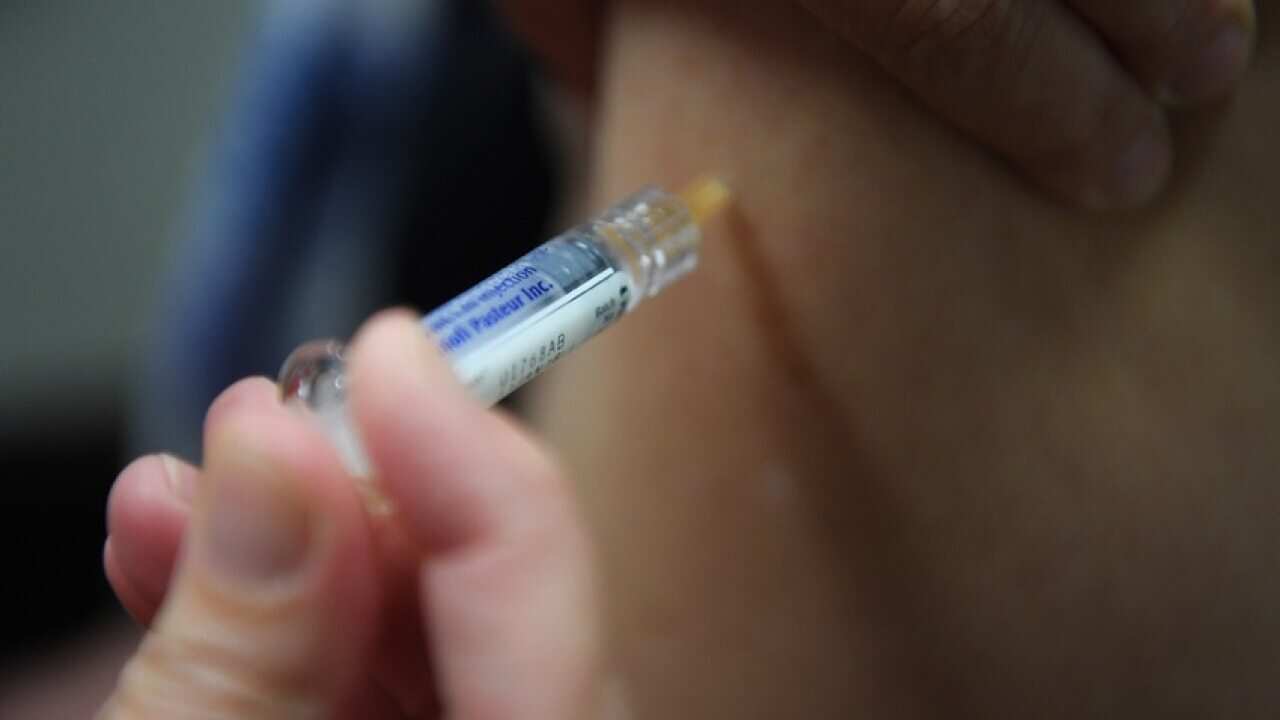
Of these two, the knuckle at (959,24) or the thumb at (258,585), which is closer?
the thumb at (258,585)

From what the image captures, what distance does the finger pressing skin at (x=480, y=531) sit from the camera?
31cm

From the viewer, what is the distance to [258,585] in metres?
0.32

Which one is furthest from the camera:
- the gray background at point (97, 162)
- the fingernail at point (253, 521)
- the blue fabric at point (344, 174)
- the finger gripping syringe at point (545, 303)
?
the gray background at point (97, 162)

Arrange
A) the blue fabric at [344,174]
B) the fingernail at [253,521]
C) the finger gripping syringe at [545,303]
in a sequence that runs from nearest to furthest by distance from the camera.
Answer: the fingernail at [253,521]
the finger gripping syringe at [545,303]
the blue fabric at [344,174]

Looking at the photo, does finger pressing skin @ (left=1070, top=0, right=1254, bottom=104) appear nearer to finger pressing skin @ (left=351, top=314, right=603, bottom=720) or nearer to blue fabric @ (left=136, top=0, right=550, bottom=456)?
finger pressing skin @ (left=351, top=314, right=603, bottom=720)

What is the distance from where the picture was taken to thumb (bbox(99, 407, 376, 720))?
1.02ft

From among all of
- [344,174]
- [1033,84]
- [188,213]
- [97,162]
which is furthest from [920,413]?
[97,162]

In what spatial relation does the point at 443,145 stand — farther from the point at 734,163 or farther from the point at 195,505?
the point at 195,505

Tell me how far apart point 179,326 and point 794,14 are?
0.81 metres

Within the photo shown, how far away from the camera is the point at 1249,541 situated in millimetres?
475

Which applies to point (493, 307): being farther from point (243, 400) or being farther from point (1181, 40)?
point (1181, 40)

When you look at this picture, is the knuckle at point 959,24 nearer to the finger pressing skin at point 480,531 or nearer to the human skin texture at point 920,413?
the human skin texture at point 920,413

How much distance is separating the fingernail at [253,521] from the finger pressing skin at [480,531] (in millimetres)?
31

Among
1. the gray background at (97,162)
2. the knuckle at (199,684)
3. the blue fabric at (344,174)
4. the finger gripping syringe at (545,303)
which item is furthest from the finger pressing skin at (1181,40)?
the gray background at (97,162)
